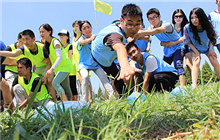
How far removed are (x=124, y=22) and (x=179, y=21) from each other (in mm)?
3133

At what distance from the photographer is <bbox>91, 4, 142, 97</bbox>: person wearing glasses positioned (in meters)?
1.67

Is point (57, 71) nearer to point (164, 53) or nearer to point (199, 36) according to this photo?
point (164, 53)

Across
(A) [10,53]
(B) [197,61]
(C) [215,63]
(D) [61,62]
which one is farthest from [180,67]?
(A) [10,53]

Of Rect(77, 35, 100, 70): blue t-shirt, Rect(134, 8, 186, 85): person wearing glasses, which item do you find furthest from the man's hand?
Rect(134, 8, 186, 85): person wearing glasses

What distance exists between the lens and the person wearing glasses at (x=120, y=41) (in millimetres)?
1672

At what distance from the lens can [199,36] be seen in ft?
13.7

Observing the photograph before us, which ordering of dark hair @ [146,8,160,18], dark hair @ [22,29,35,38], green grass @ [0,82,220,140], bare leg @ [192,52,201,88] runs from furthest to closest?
dark hair @ [146,8,160,18] → dark hair @ [22,29,35,38] → bare leg @ [192,52,201,88] → green grass @ [0,82,220,140]

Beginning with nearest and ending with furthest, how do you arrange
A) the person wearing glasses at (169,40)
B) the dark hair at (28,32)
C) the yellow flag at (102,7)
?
the dark hair at (28,32) → the person wearing glasses at (169,40) → the yellow flag at (102,7)

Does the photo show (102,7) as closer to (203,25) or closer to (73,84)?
(73,84)

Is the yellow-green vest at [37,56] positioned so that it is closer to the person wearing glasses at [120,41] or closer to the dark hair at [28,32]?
the dark hair at [28,32]

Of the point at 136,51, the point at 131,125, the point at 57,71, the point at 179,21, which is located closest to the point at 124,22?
the point at 136,51

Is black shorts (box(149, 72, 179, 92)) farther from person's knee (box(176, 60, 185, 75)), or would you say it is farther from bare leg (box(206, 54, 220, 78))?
bare leg (box(206, 54, 220, 78))

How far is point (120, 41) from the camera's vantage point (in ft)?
7.06

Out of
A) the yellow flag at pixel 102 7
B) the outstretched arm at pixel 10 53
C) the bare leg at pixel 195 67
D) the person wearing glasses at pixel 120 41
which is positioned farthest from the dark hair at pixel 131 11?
the yellow flag at pixel 102 7
